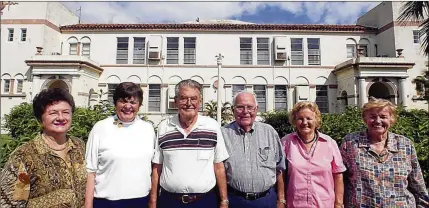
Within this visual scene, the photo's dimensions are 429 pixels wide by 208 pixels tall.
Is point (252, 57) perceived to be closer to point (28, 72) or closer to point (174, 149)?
point (28, 72)

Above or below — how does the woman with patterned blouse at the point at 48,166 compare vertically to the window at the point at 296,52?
below

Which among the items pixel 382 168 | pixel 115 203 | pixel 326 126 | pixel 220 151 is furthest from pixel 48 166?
pixel 326 126

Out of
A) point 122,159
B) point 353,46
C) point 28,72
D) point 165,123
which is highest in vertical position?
point 353,46

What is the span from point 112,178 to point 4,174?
0.95 m

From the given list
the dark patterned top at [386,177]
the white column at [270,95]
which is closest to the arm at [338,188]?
the dark patterned top at [386,177]

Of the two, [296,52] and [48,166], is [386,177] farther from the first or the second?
[296,52]

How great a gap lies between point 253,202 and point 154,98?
20085 millimetres

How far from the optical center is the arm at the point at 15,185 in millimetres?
2357

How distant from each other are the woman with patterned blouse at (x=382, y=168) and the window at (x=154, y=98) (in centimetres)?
1999

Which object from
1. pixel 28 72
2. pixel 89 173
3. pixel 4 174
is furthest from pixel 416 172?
pixel 28 72

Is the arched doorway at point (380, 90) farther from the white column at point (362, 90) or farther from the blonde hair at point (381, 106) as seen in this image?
the blonde hair at point (381, 106)

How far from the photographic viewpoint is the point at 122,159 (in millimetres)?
3115

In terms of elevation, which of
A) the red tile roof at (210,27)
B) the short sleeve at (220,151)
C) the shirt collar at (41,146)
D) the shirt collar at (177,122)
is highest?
the red tile roof at (210,27)

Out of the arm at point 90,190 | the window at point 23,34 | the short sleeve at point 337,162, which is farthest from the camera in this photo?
the window at point 23,34
